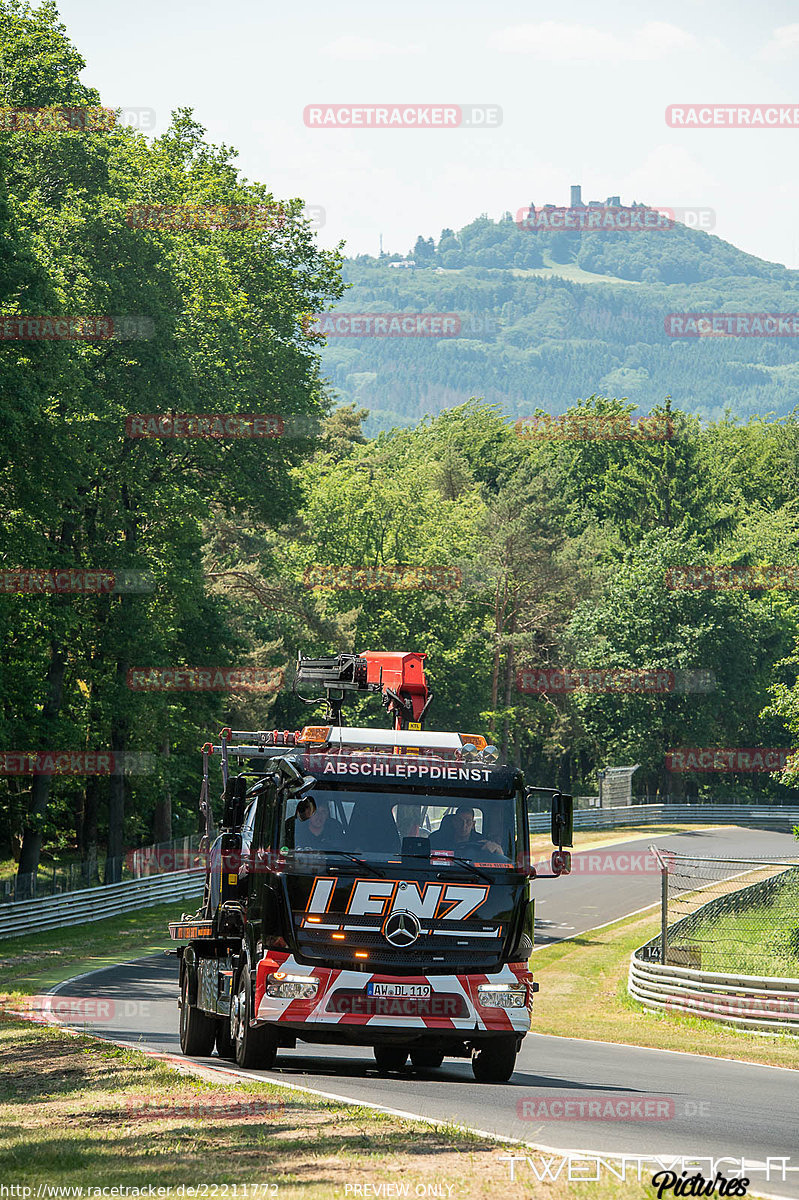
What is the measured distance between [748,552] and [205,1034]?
271 feet

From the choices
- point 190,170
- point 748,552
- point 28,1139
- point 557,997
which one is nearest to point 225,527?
point 190,170

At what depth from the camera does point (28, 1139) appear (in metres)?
10.7

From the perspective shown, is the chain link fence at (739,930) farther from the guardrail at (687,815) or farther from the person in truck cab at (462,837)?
the guardrail at (687,815)

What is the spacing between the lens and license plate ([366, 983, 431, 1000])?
12031mm

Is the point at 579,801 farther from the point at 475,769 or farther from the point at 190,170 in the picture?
the point at 475,769

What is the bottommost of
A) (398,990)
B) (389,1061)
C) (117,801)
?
(117,801)

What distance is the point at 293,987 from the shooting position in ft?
39.5

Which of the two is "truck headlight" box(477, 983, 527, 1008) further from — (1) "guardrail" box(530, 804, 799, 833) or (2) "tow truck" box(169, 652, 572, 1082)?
(1) "guardrail" box(530, 804, 799, 833)

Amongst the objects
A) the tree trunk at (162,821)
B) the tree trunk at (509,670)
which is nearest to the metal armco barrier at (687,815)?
the tree trunk at (509,670)

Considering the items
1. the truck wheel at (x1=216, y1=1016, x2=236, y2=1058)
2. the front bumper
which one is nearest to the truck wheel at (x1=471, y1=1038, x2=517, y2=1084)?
the front bumper

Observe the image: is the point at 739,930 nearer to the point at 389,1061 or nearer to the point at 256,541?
the point at 389,1061

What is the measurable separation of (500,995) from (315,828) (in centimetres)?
209

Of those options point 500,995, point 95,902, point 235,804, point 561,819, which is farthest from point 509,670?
point 500,995

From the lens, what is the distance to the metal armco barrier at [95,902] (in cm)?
3862
